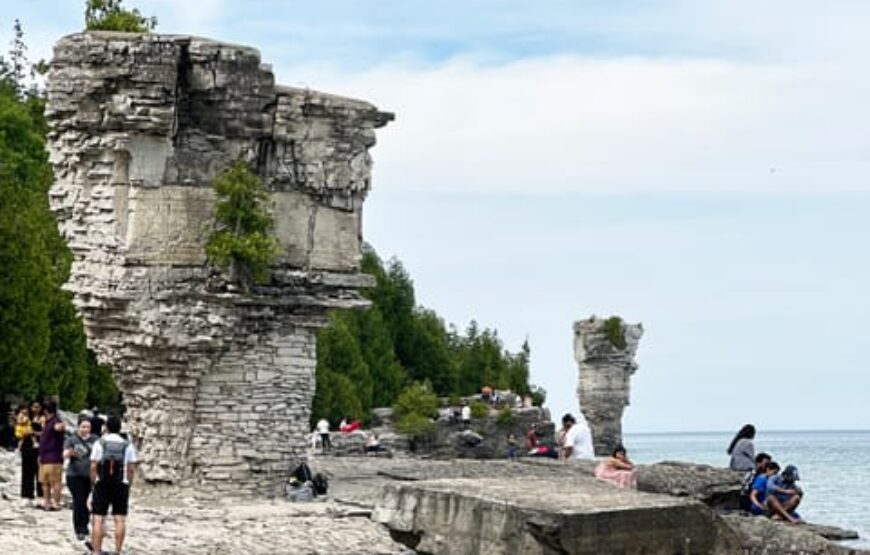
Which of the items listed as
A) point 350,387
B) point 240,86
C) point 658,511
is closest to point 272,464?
point 240,86

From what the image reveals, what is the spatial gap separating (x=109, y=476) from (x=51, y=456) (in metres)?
3.80

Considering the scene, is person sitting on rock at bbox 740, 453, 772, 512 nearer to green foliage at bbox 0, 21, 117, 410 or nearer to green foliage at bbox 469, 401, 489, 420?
green foliage at bbox 0, 21, 117, 410

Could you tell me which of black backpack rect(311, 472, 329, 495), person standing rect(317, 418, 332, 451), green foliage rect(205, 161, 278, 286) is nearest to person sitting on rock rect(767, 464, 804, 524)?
black backpack rect(311, 472, 329, 495)

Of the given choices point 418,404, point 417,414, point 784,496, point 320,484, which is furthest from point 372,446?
point 784,496

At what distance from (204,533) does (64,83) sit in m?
8.01

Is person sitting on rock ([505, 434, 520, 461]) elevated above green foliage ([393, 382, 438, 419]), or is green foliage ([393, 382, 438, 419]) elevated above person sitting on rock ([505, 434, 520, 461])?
green foliage ([393, 382, 438, 419])

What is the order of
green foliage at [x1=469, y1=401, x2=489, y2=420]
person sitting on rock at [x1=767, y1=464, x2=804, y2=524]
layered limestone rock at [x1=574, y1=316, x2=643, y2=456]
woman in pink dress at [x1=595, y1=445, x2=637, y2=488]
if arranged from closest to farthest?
woman in pink dress at [x1=595, y1=445, x2=637, y2=488] < person sitting on rock at [x1=767, y1=464, x2=804, y2=524] < green foliage at [x1=469, y1=401, x2=489, y2=420] < layered limestone rock at [x1=574, y1=316, x2=643, y2=456]

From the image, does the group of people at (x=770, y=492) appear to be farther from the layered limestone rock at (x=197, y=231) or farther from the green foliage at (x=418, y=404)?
the green foliage at (x=418, y=404)

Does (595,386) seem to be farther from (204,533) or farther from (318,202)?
(204,533)

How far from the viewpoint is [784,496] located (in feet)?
78.1

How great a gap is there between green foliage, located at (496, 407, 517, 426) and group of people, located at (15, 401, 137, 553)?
1226 inches

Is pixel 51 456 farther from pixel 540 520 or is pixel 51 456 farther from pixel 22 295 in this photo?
pixel 22 295

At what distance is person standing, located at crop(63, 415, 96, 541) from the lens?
58.0 feet

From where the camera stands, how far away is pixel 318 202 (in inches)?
989
